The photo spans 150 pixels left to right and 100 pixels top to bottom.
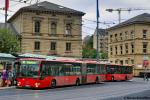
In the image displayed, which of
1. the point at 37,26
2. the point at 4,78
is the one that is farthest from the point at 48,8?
the point at 4,78

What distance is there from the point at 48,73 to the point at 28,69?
1.82 metres

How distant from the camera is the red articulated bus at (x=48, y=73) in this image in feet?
111

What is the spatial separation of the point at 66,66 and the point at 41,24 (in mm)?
33718

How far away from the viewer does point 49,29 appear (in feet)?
236

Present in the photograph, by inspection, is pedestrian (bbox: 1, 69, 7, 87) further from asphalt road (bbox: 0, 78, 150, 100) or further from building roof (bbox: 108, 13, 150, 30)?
building roof (bbox: 108, 13, 150, 30)

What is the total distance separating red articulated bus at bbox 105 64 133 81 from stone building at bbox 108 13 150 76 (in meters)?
24.2

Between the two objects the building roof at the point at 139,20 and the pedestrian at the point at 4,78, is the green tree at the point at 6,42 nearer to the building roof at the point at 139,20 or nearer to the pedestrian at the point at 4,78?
the pedestrian at the point at 4,78

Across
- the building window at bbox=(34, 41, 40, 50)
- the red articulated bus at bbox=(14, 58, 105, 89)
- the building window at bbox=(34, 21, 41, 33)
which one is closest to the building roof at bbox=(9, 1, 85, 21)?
the building window at bbox=(34, 21, 41, 33)

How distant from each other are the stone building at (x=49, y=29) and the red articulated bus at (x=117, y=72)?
1720cm

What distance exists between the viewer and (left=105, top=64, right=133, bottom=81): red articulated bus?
53.4 meters

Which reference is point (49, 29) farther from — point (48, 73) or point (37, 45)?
point (48, 73)

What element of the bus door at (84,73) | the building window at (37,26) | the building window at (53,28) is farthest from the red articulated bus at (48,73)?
the building window at (53,28)

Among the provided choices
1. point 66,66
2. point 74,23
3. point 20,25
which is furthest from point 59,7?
Result: point 66,66

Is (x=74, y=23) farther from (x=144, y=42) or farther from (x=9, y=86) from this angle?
(x=9, y=86)
